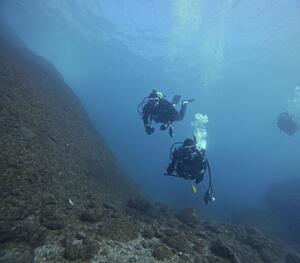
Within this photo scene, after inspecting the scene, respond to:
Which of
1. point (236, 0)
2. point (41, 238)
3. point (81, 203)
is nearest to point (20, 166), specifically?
point (81, 203)

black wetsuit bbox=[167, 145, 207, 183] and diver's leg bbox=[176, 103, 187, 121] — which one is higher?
diver's leg bbox=[176, 103, 187, 121]

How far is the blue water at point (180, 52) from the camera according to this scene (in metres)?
28.0

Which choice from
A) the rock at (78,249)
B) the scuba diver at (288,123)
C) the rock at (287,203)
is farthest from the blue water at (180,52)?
the rock at (78,249)

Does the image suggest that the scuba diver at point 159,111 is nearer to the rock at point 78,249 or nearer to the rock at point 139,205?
the rock at point 139,205

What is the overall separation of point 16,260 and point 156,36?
3558 cm

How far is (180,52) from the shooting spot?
137 feet

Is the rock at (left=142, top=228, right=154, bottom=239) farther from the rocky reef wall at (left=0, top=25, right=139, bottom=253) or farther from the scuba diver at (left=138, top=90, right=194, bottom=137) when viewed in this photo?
the scuba diver at (left=138, top=90, right=194, bottom=137)

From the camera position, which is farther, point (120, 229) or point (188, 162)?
point (188, 162)

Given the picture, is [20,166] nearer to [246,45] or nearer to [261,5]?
[261,5]

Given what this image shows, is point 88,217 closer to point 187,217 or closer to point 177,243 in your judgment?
point 177,243

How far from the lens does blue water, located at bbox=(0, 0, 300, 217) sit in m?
→ 28.0

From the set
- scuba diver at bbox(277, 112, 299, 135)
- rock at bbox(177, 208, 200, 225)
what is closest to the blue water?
scuba diver at bbox(277, 112, 299, 135)

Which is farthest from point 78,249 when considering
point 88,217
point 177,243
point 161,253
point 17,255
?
point 177,243

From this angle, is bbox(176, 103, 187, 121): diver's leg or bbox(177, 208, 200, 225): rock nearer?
bbox(177, 208, 200, 225): rock
